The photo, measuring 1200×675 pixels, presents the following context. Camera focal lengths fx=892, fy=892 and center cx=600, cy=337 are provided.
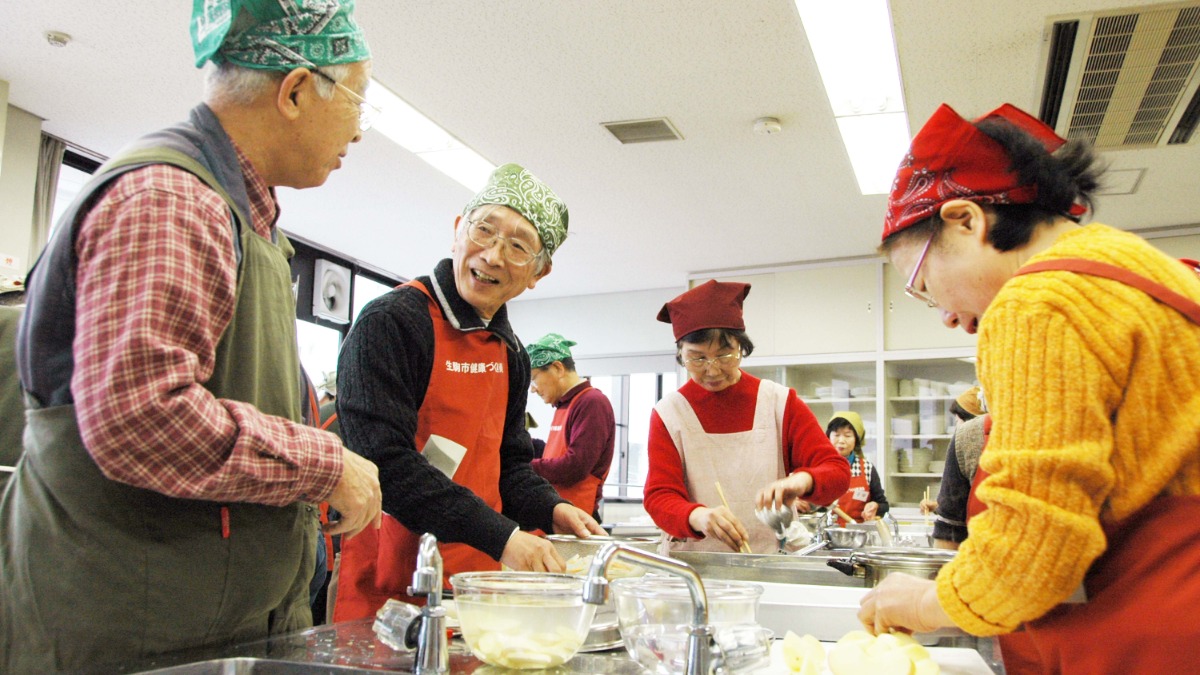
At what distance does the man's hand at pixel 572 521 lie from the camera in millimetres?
1717

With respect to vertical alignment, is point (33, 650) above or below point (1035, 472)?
below

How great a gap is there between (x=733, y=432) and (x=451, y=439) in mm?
1360

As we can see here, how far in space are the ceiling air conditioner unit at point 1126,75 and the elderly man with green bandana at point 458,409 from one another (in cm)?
210

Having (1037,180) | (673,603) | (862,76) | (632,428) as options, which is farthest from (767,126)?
(632,428)

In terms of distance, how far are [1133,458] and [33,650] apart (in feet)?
3.97

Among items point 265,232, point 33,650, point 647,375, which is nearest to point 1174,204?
point 647,375

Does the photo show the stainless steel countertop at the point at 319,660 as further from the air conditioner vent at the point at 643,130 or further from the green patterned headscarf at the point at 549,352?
the air conditioner vent at the point at 643,130

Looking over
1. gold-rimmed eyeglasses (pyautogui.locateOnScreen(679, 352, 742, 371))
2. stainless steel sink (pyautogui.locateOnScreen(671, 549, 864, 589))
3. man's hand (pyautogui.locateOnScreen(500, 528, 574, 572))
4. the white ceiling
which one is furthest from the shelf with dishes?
man's hand (pyautogui.locateOnScreen(500, 528, 574, 572))

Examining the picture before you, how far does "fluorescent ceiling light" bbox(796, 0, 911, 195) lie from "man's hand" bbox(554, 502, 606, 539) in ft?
7.55

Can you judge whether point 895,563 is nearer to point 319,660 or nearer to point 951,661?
point 951,661

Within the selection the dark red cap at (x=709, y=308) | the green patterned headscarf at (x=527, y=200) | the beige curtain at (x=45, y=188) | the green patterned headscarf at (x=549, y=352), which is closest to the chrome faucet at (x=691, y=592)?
the green patterned headscarf at (x=527, y=200)

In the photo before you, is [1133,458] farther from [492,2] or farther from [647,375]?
[647,375]

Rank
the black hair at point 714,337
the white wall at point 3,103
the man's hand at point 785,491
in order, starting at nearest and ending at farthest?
the man's hand at point 785,491 < the black hair at point 714,337 < the white wall at point 3,103

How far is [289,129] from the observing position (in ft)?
4.10
